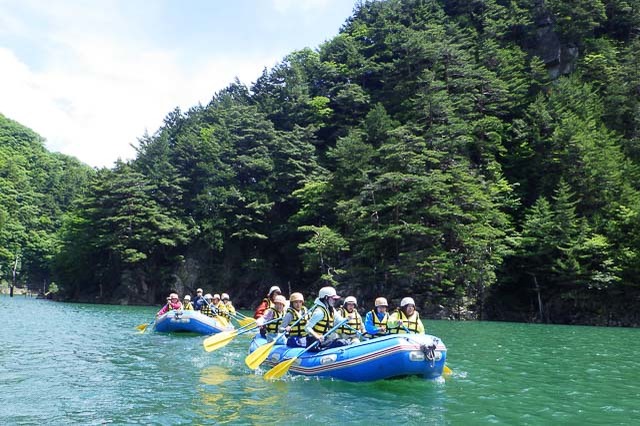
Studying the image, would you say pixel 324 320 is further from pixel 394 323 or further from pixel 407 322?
pixel 407 322

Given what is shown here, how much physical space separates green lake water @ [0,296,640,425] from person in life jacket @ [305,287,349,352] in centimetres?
78

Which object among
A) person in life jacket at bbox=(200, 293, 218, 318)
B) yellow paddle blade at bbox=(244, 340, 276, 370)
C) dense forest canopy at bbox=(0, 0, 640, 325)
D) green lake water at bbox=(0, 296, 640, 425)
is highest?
dense forest canopy at bbox=(0, 0, 640, 325)

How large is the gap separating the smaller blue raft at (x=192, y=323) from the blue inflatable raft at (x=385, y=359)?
8.97 m

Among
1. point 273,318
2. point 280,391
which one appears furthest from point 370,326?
point 280,391

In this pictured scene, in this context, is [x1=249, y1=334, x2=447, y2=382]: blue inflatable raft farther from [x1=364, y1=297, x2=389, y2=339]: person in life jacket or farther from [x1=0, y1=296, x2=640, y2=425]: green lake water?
[x1=364, y1=297, x2=389, y2=339]: person in life jacket

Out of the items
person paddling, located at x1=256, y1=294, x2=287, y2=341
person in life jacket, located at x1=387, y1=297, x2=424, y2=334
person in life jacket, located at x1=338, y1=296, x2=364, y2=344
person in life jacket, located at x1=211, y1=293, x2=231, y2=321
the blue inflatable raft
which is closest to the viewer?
the blue inflatable raft

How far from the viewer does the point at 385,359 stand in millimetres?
8898

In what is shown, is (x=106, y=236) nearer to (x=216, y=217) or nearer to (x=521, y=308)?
(x=216, y=217)

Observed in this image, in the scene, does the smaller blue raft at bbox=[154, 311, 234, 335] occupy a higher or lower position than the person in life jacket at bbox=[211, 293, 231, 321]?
lower

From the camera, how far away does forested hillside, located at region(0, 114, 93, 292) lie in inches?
2328

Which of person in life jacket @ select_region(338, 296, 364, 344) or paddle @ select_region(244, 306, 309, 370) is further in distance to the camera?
person in life jacket @ select_region(338, 296, 364, 344)

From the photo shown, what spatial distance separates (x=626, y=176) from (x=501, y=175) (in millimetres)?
7104

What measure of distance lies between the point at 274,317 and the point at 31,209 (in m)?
63.4

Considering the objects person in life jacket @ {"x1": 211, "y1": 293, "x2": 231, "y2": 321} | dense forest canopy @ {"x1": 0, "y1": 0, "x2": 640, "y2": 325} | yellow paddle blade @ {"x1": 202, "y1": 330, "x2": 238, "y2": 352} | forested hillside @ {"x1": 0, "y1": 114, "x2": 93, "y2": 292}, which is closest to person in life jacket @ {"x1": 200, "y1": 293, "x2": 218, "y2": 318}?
person in life jacket @ {"x1": 211, "y1": 293, "x2": 231, "y2": 321}
